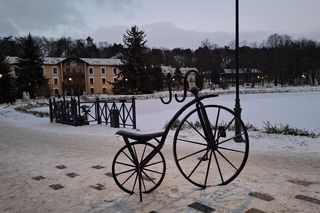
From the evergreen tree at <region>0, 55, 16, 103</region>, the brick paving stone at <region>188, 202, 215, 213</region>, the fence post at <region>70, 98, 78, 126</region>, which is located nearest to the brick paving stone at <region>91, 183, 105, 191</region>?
the brick paving stone at <region>188, 202, 215, 213</region>

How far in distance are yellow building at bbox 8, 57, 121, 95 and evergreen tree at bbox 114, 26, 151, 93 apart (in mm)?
16792

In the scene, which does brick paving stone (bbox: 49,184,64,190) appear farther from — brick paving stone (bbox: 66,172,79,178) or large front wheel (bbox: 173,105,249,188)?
large front wheel (bbox: 173,105,249,188)

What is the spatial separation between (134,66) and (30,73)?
1574cm

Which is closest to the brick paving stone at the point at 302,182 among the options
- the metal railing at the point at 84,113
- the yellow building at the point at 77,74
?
the metal railing at the point at 84,113

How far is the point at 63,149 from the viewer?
856cm

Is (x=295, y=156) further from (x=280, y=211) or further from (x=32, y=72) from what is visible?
(x=32, y=72)

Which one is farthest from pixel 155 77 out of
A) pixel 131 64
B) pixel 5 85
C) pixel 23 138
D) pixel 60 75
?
pixel 23 138

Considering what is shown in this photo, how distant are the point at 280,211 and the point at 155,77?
6102 centimetres

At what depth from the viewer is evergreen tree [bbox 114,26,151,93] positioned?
162ft

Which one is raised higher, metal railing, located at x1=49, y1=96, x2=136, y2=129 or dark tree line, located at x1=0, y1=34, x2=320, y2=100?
dark tree line, located at x1=0, y1=34, x2=320, y2=100

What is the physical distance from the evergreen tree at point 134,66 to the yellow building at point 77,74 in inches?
661

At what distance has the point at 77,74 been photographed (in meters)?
68.9

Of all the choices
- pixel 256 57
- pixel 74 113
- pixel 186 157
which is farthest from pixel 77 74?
pixel 186 157

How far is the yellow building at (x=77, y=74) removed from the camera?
67938mm
